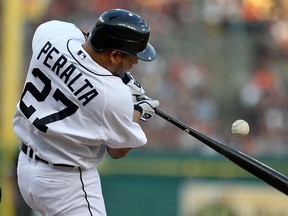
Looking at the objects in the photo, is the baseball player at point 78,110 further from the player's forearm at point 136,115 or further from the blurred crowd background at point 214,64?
the blurred crowd background at point 214,64

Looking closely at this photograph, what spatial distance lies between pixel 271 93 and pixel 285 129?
0.57 meters

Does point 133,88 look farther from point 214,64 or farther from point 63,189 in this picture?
point 214,64

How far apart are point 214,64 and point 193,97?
0.63 metres

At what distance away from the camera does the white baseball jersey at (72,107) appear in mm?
4457

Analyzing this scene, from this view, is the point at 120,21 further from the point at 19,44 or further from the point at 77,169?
the point at 19,44

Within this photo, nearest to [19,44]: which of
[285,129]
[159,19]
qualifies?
[159,19]

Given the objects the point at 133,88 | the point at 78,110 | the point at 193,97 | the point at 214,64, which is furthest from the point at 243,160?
the point at 214,64

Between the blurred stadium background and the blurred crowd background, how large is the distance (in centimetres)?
1

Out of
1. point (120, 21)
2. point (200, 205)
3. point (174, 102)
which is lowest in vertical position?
point (200, 205)

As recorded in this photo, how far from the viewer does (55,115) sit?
4531 mm

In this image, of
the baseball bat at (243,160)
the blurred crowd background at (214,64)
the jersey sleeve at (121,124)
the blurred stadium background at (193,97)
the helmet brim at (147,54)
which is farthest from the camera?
the blurred crowd background at (214,64)

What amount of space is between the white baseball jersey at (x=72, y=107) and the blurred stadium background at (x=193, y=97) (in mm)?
5254

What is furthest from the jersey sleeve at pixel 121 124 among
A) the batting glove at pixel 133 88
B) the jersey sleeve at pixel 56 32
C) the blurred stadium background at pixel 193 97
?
the blurred stadium background at pixel 193 97

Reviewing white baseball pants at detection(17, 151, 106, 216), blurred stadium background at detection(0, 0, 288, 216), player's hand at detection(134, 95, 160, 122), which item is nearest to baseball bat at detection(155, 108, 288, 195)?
player's hand at detection(134, 95, 160, 122)
